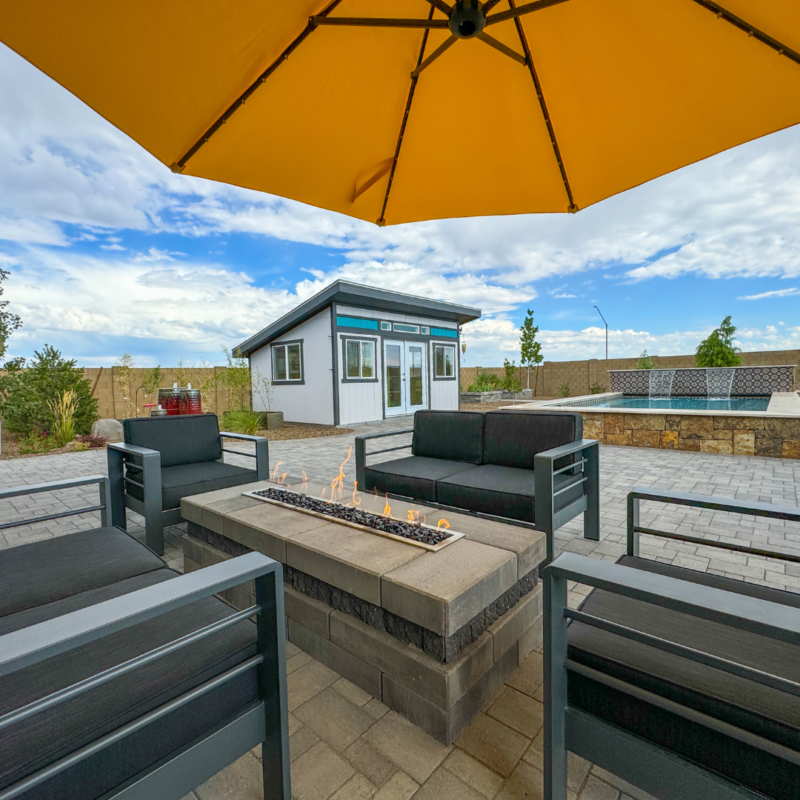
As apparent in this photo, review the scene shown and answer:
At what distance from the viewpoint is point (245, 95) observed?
1.89 metres

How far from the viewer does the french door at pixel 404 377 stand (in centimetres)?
1139

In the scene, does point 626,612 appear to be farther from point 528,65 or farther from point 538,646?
point 528,65

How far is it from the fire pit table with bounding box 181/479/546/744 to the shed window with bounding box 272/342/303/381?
9079 millimetres

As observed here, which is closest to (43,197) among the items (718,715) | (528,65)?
(528,65)

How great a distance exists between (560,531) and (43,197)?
44.2 ft

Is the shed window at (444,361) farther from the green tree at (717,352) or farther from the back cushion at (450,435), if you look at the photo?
the back cushion at (450,435)

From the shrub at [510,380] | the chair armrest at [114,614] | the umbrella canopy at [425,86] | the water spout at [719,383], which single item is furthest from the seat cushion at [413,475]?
the shrub at [510,380]

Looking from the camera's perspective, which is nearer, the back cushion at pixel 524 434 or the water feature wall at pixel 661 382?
the back cushion at pixel 524 434

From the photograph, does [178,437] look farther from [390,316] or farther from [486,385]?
[486,385]

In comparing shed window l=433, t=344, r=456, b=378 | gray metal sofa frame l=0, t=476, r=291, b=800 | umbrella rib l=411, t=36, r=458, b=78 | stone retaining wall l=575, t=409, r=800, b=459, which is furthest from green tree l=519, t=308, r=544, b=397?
gray metal sofa frame l=0, t=476, r=291, b=800

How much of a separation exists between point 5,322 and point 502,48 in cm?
1100

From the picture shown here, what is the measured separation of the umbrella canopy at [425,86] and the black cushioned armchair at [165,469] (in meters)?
1.99

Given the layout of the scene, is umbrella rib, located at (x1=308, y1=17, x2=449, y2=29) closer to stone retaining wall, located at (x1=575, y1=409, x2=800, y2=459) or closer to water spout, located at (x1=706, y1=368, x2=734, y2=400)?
stone retaining wall, located at (x1=575, y1=409, x2=800, y2=459)

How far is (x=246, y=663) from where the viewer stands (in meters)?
1.12
